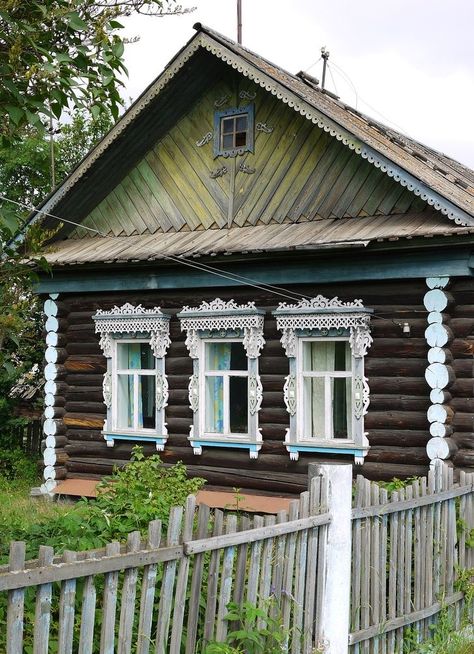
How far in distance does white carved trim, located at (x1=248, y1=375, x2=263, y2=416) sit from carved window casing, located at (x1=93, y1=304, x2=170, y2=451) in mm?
1411

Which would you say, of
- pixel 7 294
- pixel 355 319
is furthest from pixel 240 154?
pixel 7 294

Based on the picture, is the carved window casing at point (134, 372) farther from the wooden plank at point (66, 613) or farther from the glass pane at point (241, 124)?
the wooden plank at point (66, 613)

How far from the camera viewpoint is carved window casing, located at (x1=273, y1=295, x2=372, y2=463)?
11.4 m

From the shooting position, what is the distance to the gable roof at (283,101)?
10.9m

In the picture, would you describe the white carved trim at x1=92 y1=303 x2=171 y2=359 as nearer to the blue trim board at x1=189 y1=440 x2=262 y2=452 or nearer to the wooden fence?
the blue trim board at x1=189 y1=440 x2=262 y2=452

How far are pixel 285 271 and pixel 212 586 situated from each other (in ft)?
24.9

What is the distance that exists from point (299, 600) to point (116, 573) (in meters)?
1.61

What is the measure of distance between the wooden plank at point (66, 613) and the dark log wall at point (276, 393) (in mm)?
7687

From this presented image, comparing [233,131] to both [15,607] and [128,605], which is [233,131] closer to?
[128,605]

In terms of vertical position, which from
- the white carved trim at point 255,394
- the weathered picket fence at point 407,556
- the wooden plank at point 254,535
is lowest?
the weathered picket fence at point 407,556

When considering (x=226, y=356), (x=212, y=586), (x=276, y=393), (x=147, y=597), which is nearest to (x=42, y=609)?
(x=147, y=597)

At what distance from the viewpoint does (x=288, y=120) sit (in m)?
12.7

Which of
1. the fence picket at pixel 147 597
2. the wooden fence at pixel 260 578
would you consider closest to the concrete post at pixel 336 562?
the wooden fence at pixel 260 578

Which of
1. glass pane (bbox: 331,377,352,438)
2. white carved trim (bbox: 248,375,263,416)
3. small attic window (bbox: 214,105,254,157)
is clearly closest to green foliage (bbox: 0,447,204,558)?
white carved trim (bbox: 248,375,263,416)
